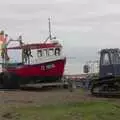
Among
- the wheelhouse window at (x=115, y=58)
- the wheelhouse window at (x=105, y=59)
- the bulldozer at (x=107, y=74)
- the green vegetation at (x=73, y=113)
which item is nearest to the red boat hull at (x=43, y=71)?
the bulldozer at (x=107, y=74)

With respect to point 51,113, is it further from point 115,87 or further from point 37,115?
point 115,87

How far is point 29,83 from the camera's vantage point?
4009 centimetres

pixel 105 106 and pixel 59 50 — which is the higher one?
pixel 59 50

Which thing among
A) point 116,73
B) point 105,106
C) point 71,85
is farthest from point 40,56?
point 105,106

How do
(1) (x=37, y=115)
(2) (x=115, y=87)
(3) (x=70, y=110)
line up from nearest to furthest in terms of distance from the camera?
(1) (x=37, y=115)
(3) (x=70, y=110)
(2) (x=115, y=87)

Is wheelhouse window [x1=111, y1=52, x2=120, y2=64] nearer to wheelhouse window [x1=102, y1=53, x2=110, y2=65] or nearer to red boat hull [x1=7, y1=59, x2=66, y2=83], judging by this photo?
wheelhouse window [x1=102, y1=53, x2=110, y2=65]

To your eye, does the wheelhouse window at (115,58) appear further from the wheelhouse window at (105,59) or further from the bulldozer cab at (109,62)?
the wheelhouse window at (105,59)

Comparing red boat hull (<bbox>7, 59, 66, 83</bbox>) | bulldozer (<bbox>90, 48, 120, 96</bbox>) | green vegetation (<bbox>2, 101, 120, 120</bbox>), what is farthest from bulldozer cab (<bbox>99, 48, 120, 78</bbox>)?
green vegetation (<bbox>2, 101, 120, 120</bbox>)

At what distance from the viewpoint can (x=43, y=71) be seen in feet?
131

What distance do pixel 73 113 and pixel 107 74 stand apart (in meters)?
12.5

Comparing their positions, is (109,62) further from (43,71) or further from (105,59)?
(43,71)

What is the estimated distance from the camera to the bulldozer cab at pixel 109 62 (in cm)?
3253

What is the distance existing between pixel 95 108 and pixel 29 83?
1823 cm

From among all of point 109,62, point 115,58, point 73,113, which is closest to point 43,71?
point 109,62
